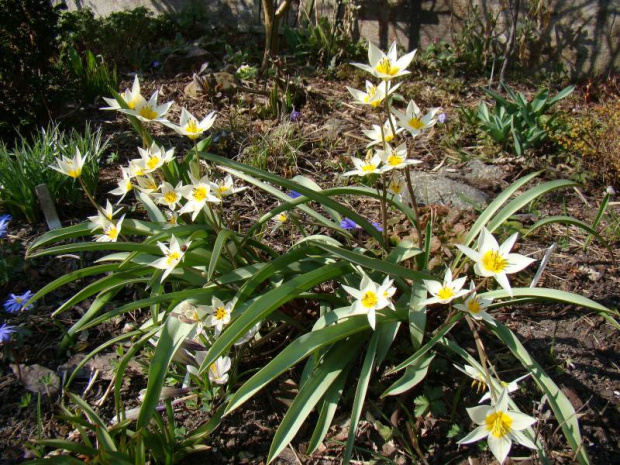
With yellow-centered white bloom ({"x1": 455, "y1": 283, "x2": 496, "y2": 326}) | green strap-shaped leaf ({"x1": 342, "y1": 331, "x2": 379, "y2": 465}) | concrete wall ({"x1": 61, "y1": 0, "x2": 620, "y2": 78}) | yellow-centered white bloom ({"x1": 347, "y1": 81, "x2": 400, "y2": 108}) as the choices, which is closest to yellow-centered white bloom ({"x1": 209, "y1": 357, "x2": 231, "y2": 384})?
green strap-shaped leaf ({"x1": 342, "y1": 331, "x2": 379, "y2": 465})

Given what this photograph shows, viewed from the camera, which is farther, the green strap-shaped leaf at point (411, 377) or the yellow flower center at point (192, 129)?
the yellow flower center at point (192, 129)

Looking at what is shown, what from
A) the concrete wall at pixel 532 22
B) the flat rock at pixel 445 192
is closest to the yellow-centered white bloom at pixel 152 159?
the flat rock at pixel 445 192

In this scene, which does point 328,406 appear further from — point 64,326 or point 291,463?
point 64,326

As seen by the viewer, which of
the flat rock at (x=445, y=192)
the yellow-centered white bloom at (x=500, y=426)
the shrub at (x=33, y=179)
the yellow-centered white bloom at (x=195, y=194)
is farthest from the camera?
the flat rock at (x=445, y=192)

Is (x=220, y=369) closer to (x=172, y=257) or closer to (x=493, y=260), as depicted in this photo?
(x=172, y=257)

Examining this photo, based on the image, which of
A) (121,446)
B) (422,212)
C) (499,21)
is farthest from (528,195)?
(499,21)

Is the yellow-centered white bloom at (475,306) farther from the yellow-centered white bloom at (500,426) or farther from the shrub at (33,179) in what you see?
the shrub at (33,179)
